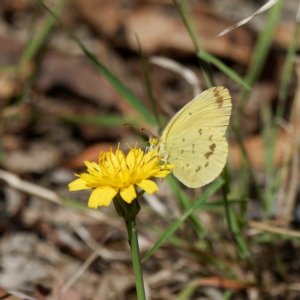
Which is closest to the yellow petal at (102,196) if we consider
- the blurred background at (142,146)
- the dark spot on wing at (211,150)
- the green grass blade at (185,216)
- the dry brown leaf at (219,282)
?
the green grass blade at (185,216)

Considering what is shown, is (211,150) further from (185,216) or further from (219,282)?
(219,282)

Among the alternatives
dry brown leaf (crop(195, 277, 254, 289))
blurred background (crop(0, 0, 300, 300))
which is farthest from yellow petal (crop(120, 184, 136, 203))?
dry brown leaf (crop(195, 277, 254, 289))

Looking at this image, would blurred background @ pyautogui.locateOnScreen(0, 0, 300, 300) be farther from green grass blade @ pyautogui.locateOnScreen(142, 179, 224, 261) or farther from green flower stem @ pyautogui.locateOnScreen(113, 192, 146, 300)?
green flower stem @ pyautogui.locateOnScreen(113, 192, 146, 300)

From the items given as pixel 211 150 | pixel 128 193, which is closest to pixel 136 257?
pixel 128 193

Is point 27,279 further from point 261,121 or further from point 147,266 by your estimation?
point 261,121

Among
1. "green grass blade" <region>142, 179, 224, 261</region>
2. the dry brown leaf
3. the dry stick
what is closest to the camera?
"green grass blade" <region>142, 179, 224, 261</region>

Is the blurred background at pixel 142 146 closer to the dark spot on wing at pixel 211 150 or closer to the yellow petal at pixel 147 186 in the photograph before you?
the dark spot on wing at pixel 211 150

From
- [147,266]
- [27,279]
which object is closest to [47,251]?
[27,279]
